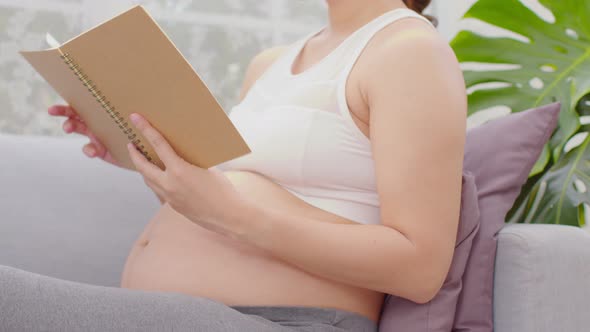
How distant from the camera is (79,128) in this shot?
135 cm

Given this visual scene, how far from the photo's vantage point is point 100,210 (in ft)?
5.31

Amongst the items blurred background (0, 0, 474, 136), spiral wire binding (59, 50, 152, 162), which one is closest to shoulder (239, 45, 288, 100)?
spiral wire binding (59, 50, 152, 162)

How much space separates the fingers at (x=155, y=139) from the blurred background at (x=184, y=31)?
1.63 m

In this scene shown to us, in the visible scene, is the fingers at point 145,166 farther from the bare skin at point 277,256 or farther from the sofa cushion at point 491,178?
the sofa cushion at point 491,178

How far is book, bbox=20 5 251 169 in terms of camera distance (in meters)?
0.91

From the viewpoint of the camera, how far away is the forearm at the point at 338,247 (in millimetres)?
1043

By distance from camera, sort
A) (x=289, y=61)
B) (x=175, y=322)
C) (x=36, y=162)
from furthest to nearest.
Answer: (x=36, y=162) < (x=289, y=61) < (x=175, y=322)

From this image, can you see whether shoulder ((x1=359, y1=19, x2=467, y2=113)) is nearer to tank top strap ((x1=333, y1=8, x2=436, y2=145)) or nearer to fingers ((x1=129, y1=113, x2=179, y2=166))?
tank top strap ((x1=333, y1=8, x2=436, y2=145))

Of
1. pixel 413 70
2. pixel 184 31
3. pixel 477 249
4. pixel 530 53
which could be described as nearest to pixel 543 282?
pixel 477 249

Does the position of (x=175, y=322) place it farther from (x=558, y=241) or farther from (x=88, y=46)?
(x=558, y=241)

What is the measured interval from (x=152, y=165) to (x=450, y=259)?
45 centimetres

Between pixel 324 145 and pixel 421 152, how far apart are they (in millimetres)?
168

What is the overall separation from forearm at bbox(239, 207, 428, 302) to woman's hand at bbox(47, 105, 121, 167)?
1.45 feet

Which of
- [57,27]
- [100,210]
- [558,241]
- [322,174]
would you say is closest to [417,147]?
[322,174]
